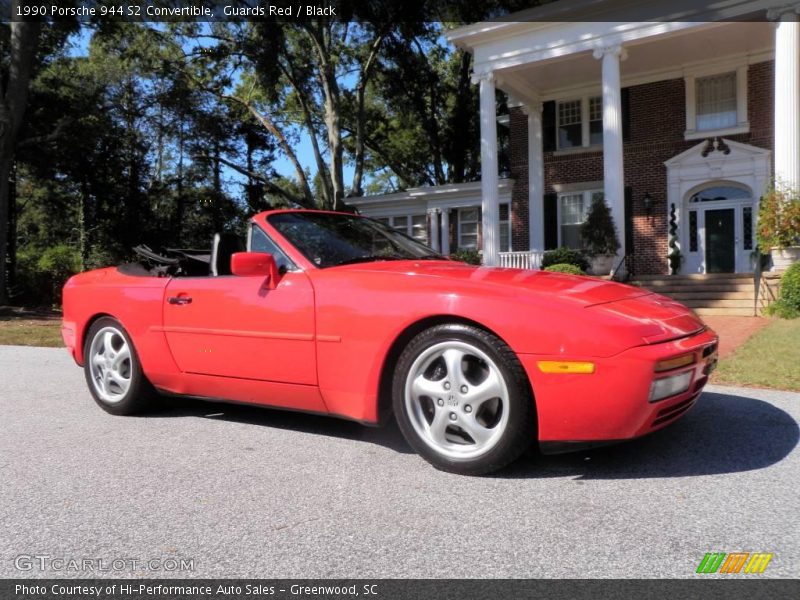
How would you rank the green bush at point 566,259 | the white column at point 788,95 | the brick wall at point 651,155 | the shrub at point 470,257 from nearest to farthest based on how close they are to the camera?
1. the white column at point 788,95
2. the green bush at point 566,259
3. the brick wall at point 651,155
4. the shrub at point 470,257

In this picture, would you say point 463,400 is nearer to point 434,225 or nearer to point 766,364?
point 766,364

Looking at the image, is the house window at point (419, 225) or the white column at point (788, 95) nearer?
the white column at point (788, 95)

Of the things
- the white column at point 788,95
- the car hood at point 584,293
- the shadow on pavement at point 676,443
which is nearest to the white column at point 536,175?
the white column at point 788,95

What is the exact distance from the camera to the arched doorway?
54.4 ft

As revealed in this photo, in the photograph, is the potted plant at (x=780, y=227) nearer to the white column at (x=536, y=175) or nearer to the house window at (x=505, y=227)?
the white column at (x=536, y=175)

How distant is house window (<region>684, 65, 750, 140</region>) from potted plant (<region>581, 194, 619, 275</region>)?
12.7ft

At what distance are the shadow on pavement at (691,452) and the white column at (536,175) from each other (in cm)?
1569

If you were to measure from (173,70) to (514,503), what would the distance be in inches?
957

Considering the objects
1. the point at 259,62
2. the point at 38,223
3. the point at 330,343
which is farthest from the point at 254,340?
the point at 38,223

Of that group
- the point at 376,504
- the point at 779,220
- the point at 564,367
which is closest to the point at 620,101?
the point at 779,220

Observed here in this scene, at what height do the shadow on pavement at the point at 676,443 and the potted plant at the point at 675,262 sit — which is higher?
the potted plant at the point at 675,262

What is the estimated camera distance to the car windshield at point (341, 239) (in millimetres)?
3821

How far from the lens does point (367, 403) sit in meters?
3.31

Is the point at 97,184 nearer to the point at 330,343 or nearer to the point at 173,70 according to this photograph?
the point at 173,70
